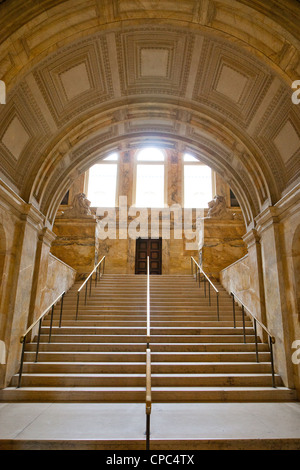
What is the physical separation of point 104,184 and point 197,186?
17.0ft

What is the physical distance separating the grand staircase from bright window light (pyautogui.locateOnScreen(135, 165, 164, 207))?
28.0ft

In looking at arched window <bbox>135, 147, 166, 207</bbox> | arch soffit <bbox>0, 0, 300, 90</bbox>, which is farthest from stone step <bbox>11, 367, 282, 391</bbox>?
arched window <bbox>135, 147, 166, 207</bbox>

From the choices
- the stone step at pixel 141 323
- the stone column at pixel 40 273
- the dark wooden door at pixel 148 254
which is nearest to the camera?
the stone column at pixel 40 273

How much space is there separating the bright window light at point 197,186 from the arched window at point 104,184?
3971 millimetres

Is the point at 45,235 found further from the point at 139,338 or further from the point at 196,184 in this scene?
the point at 196,184

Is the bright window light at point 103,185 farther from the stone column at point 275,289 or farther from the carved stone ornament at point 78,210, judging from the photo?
the stone column at point 275,289

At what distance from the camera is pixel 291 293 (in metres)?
5.30

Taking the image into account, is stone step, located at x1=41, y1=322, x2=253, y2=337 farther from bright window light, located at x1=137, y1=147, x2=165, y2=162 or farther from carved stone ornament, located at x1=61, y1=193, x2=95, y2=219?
bright window light, located at x1=137, y1=147, x2=165, y2=162

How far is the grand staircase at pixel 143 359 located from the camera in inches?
183

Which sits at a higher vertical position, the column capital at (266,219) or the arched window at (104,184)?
the arched window at (104,184)

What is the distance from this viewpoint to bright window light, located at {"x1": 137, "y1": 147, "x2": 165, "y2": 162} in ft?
54.9

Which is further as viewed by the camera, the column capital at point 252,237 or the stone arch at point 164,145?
the column capital at point 252,237

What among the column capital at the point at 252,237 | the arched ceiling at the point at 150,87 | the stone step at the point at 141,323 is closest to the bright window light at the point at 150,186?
the arched ceiling at the point at 150,87

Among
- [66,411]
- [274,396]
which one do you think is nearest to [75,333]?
[66,411]
